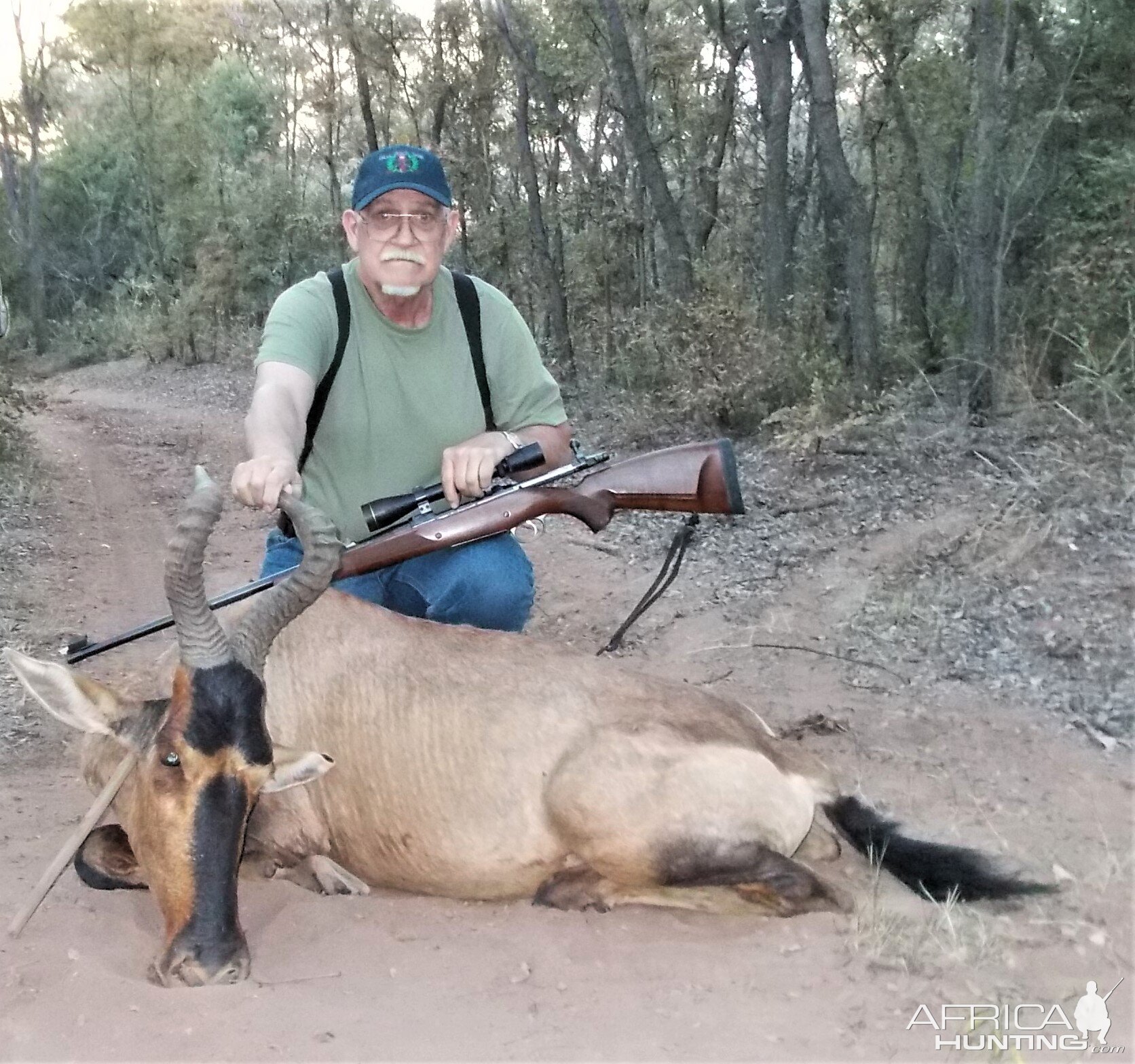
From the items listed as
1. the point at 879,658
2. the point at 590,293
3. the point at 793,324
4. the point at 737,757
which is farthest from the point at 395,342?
the point at 590,293

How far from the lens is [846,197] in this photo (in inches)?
382

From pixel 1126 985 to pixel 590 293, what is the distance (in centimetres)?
1441

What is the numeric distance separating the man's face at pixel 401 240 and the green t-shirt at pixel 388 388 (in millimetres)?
208

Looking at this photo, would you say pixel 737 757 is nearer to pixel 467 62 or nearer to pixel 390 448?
pixel 390 448

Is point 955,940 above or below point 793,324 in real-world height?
below

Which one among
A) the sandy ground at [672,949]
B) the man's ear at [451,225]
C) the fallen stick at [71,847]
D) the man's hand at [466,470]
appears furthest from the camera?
the man's ear at [451,225]

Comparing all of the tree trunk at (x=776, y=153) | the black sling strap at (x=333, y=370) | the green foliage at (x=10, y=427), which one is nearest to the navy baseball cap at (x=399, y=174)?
the black sling strap at (x=333, y=370)

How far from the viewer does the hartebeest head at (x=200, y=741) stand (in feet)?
10.2

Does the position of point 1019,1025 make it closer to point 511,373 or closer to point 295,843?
point 295,843

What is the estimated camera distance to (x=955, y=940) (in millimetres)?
3363

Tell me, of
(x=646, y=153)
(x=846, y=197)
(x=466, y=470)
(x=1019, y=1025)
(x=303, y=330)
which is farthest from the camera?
(x=646, y=153)

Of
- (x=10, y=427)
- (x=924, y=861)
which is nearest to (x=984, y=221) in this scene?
(x=924, y=861)

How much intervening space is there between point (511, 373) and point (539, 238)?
981cm

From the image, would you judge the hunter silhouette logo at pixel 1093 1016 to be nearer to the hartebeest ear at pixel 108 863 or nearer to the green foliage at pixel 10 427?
the hartebeest ear at pixel 108 863
